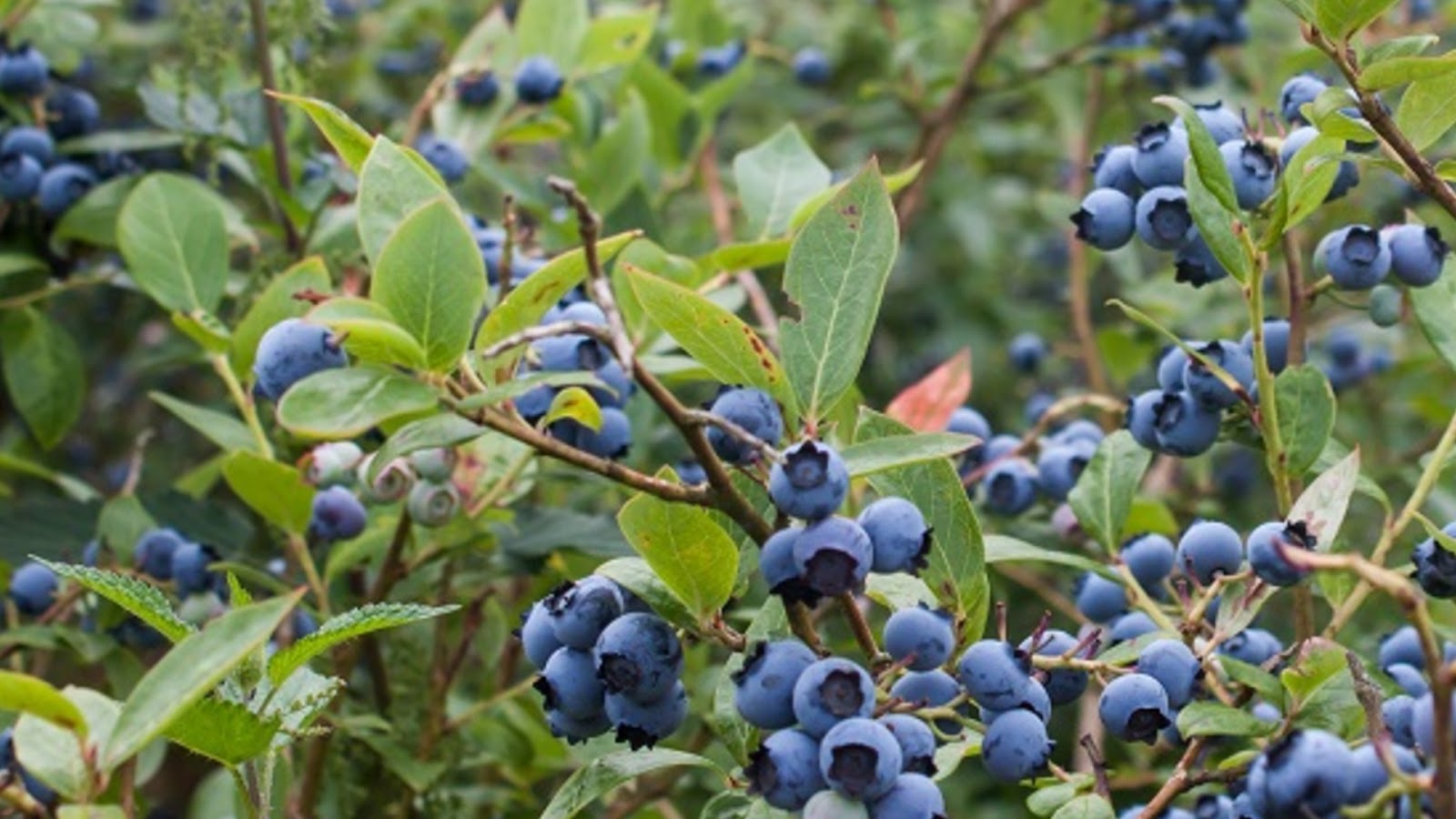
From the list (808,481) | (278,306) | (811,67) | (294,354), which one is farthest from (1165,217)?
(811,67)

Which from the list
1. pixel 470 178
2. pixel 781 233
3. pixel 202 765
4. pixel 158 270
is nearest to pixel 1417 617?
pixel 781 233

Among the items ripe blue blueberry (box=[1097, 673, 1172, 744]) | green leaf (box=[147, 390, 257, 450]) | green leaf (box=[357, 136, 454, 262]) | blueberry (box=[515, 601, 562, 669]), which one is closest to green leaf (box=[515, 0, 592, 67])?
green leaf (box=[147, 390, 257, 450])

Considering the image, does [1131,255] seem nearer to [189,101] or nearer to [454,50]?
[454,50]

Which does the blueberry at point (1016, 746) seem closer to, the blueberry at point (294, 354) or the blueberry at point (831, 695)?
the blueberry at point (831, 695)

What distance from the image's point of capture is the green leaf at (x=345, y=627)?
3.52ft

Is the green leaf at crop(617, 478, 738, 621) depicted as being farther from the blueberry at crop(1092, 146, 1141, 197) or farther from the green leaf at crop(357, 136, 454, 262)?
the blueberry at crop(1092, 146, 1141, 197)

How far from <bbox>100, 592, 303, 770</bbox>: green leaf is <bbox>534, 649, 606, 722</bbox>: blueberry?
0.22 meters

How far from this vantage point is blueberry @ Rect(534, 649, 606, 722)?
3.70 ft

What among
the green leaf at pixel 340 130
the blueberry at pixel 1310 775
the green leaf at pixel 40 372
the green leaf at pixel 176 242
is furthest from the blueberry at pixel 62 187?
the blueberry at pixel 1310 775

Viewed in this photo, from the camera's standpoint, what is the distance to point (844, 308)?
3.81 ft

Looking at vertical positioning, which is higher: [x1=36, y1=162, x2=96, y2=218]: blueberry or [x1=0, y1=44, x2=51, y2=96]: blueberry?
[x1=0, y1=44, x2=51, y2=96]: blueberry

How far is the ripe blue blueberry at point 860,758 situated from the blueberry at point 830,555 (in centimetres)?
8

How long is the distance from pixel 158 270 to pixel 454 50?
1165mm

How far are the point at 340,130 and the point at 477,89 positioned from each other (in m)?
1.00
